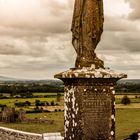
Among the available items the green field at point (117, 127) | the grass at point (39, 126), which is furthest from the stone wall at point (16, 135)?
the grass at point (39, 126)

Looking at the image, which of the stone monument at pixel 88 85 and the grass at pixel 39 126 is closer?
the stone monument at pixel 88 85

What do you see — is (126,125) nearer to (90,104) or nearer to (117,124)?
(117,124)

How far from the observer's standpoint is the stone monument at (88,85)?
7289 mm

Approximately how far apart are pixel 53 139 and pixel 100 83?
36.1ft

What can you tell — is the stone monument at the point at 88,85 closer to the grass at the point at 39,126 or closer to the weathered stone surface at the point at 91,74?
the weathered stone surface at the point at 91,74

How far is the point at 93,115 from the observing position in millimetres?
7285

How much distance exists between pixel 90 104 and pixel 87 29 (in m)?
1.17

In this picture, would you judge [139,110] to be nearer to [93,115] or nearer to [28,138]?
[28,138]

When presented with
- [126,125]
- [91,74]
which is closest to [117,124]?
[126,125]

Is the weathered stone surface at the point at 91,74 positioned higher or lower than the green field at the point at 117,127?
higher

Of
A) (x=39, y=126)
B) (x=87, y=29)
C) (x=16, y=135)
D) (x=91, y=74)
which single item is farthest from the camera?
(x=39, y=126)

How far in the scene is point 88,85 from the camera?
291 inches

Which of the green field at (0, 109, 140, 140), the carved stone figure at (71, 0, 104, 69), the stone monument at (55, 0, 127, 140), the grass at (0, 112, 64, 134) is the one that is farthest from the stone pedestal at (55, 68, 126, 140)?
the grass at (0, 112, 64, 134)

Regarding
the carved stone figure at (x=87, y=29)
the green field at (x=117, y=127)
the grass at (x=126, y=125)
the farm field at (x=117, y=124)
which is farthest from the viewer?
the farm field at (x=117, y=124)
